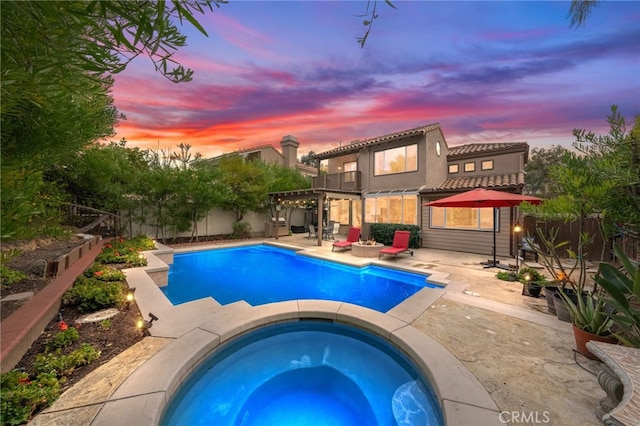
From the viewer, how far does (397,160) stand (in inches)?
558

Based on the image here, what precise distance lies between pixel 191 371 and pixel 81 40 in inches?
149

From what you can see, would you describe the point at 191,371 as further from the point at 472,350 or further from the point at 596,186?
the point at 596,186

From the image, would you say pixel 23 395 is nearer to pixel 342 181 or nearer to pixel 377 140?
pixel 377 140

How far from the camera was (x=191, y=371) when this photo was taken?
3.30 meters

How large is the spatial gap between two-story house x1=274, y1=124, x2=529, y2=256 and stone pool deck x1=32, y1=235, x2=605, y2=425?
6.24 meters

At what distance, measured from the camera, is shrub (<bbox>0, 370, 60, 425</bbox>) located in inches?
84.9

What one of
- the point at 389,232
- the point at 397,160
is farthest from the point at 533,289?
the point at 397,160

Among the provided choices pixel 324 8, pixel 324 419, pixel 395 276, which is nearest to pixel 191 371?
pixel 324 419

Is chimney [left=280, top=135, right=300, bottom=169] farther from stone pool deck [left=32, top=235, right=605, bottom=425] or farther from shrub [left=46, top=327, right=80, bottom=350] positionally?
shrub [left=46, top=327, right=80, bottom=350]

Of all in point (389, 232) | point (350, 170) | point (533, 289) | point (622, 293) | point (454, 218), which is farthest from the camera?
point (350, 170)

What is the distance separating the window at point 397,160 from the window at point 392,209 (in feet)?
5.28

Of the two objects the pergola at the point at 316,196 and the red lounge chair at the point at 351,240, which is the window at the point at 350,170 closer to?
the pergola at the point at 316,196

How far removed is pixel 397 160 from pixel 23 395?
1489 centimetres

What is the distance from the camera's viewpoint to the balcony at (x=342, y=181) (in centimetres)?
1564
